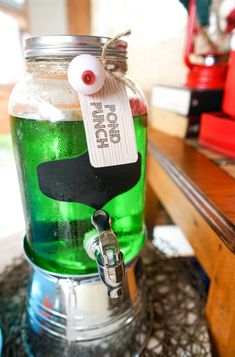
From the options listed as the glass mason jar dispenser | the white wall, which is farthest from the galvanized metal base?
the white wall

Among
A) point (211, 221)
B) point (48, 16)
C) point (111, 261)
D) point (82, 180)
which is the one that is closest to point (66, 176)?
point (82, 180)

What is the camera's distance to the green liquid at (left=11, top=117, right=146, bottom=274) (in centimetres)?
35

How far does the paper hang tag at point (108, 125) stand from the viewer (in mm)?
307

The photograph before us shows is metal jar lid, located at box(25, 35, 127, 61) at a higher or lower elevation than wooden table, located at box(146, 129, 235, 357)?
higher

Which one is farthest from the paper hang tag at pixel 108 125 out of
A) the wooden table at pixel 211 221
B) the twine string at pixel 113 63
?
the wooden table at pixel 211 221

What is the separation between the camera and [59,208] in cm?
38

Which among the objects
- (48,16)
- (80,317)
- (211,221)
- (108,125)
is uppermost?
(48,16)

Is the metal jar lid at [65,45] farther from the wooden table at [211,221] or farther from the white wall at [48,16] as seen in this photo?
the white wall at [48,16]

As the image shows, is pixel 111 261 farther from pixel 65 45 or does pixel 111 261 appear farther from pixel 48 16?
pixel 48 16

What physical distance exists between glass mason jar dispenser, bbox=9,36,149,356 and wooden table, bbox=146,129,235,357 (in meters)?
0.12

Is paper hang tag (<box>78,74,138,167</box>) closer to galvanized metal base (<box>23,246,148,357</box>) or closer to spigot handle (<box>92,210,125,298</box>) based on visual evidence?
spigot handle (<box>92,210,125,298</box>)

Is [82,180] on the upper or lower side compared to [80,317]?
upper

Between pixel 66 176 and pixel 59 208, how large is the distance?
0.06m

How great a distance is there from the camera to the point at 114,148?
321 millimetres
